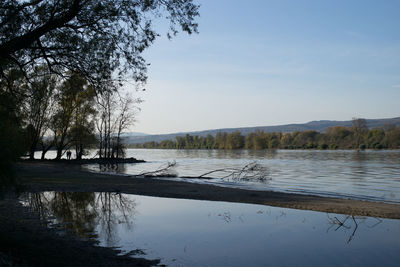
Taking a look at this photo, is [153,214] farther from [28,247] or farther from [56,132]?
[56,132]

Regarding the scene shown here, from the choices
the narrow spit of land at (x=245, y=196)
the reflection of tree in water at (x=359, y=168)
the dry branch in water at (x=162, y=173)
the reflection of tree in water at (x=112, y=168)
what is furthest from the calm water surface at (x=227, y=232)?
the reflection of tree in water at (x=112, y=168)

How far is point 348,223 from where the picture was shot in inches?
531

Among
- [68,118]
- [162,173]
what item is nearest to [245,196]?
[162,173]

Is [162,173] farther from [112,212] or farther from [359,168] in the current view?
[359,168]

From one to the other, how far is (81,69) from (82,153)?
50065 mm

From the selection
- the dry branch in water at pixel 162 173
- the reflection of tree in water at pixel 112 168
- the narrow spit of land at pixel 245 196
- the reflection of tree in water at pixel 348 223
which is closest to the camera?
the reflection of tree in water at pixel 348 223

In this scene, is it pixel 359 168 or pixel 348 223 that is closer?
pixel 348 223

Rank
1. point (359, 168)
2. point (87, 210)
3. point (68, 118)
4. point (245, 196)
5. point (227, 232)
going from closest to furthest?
point (227, 232) → point (87, 210) → point (245, 196) → point (359, 168) → point (68, 118)

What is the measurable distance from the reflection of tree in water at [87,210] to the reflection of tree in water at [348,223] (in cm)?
768

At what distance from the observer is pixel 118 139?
6291cm

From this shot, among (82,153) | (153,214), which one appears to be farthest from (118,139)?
(153,214)

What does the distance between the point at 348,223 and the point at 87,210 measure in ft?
35.9

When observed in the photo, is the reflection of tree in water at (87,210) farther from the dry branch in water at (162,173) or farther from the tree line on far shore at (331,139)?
the tree line on far shore at (331,139)

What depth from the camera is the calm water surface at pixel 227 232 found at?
9266 millimetres
